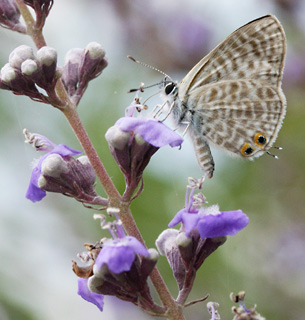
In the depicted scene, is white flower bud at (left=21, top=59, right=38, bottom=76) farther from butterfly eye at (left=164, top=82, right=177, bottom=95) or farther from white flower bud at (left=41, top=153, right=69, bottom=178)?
butterfly eye at (left=164, top=82, right=177, bottom=95)

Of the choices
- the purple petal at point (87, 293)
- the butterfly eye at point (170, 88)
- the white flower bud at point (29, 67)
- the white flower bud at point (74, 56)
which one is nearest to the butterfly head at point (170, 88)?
the butterfly eye at point (170, 88)

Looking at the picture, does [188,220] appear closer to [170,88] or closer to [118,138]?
[118,138]

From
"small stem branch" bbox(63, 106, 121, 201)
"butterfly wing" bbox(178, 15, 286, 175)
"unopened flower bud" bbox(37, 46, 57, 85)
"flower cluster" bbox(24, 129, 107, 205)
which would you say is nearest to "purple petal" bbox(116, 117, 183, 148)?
"small stem branch" bbox(63, 106, 121, 201)

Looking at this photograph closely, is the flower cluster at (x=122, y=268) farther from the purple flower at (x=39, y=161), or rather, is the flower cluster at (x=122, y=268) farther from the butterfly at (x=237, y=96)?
the butterfly at (x=237, y=96)

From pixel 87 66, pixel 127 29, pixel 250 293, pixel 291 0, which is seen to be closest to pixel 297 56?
pixel 291 0

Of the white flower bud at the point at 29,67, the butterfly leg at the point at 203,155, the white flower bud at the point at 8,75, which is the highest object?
the white flower bud at the point at 29,67
